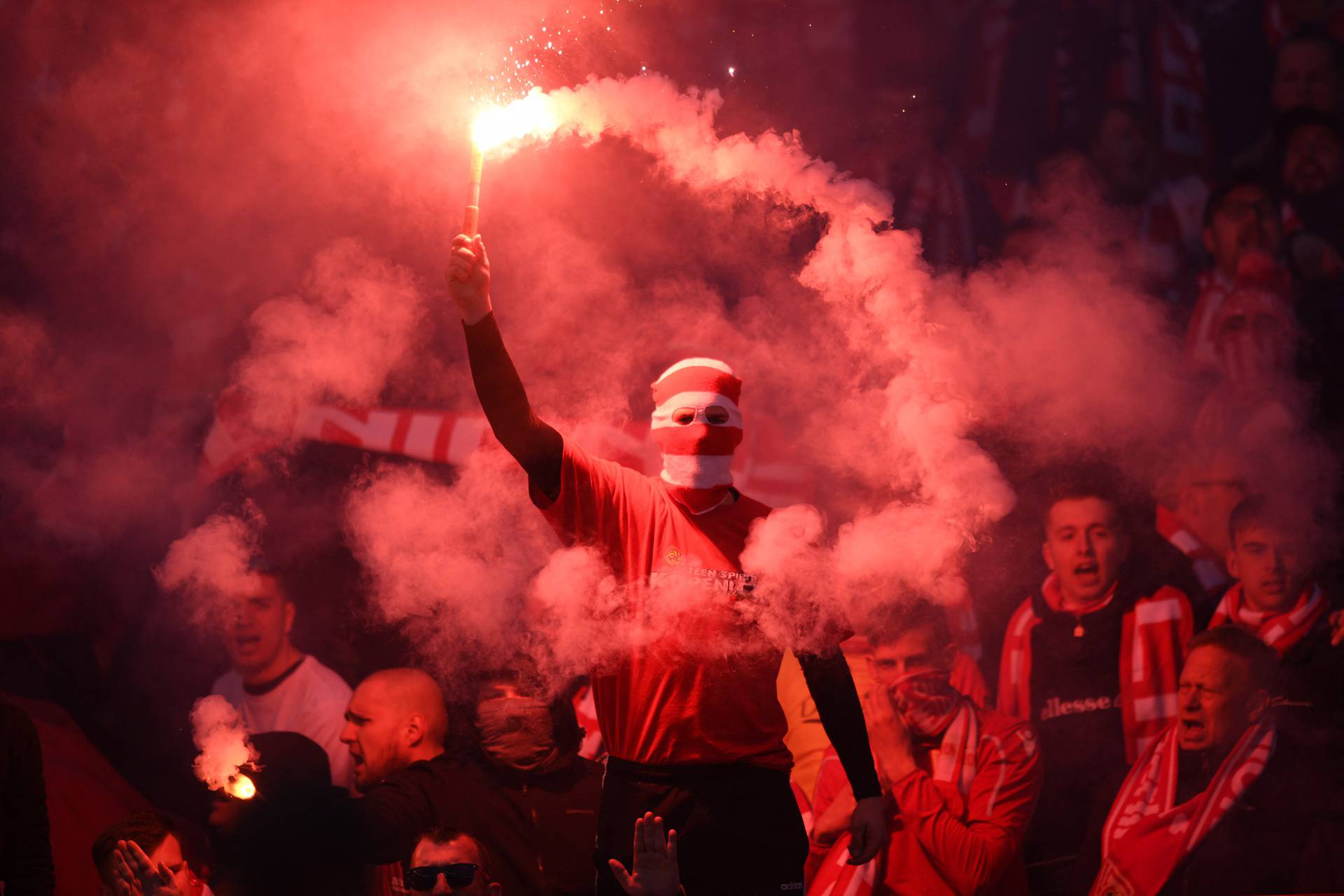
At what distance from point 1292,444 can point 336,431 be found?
381cm

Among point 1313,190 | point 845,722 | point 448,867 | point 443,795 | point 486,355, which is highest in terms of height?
point 1313,190

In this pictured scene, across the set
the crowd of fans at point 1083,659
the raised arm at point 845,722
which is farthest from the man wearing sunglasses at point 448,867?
the raised arm at point 845,722

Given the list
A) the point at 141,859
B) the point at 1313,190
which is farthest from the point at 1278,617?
the point at 141,859

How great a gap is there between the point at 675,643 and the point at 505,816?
60.6 inches

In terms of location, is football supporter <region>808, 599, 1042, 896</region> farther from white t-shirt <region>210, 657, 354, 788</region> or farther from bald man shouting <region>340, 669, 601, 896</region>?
white t-shirt <region>210, 657, 354, 788</region>

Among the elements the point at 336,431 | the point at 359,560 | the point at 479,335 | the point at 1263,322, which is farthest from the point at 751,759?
the point at 1263,322

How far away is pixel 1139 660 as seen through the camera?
13.3ft

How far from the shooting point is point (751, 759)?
2.46 m

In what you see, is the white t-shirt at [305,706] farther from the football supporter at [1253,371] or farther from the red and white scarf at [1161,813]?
the football supporter at [1253,371]

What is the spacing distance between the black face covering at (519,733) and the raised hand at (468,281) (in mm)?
1854

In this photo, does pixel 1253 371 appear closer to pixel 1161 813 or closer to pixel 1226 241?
pixel 1226 241

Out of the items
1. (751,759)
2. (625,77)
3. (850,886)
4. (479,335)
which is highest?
(625,77)

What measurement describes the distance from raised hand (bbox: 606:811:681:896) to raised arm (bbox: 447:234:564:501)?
874 mm

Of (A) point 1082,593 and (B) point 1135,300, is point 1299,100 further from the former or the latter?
(A) point 1082,593
